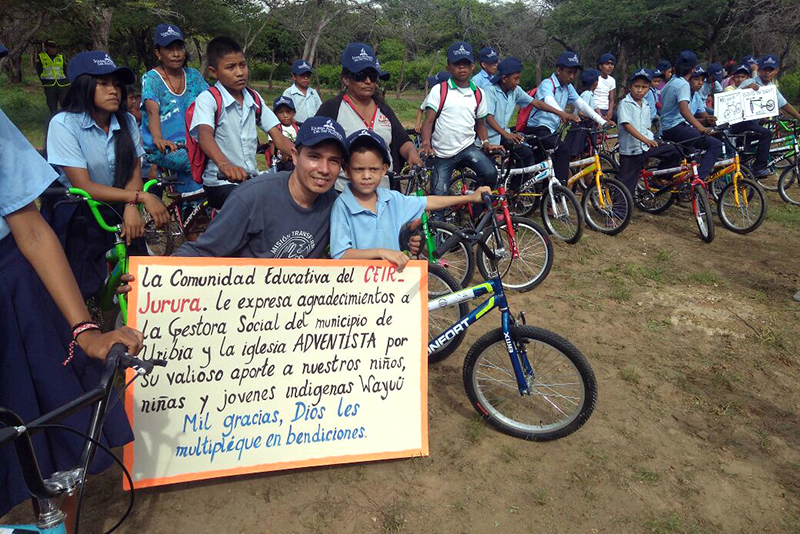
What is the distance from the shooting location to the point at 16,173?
57.1 inches

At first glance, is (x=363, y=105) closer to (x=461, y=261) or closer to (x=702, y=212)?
(x=461, y=261)

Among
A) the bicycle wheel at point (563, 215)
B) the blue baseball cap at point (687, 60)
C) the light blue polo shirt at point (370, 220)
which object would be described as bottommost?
the bicycle wheel at point (563, 215)

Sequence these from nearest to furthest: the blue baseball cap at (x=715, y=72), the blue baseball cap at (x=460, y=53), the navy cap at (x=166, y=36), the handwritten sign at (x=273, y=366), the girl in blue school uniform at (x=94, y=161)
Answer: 1. the handwritten sign at (x=273, y=366)
2. the girl in blue school uniform at (x=94, y=161)
3. the navy cap at (x=166, y=36)
4. the blue baseball cap at (x=460, y=53)
5. the blue baseball cap at (x=715, y=72)

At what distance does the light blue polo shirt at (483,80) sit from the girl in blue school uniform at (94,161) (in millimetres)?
4268

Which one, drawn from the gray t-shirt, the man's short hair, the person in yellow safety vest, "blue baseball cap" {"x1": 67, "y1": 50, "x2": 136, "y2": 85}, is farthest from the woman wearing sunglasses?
the person in yellow safety vest

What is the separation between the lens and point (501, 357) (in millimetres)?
2848

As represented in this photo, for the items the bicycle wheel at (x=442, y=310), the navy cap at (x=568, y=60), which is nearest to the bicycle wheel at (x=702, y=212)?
the navy cap at (x=568, y=60)

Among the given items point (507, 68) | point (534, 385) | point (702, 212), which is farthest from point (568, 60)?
point (534, 385)

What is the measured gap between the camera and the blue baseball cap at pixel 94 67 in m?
2.69

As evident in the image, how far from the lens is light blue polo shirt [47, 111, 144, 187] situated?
266cm

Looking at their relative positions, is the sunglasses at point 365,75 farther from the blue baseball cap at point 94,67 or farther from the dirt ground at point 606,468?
the dirt ground at point 606,468

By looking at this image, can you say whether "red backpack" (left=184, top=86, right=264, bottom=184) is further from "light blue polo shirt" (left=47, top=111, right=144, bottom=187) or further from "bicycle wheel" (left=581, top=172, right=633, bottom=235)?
"bicycle wheel" (left=581, top=172, right=633, bottom=235)

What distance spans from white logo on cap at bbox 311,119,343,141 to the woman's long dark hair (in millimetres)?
1177

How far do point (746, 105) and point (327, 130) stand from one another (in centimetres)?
770
